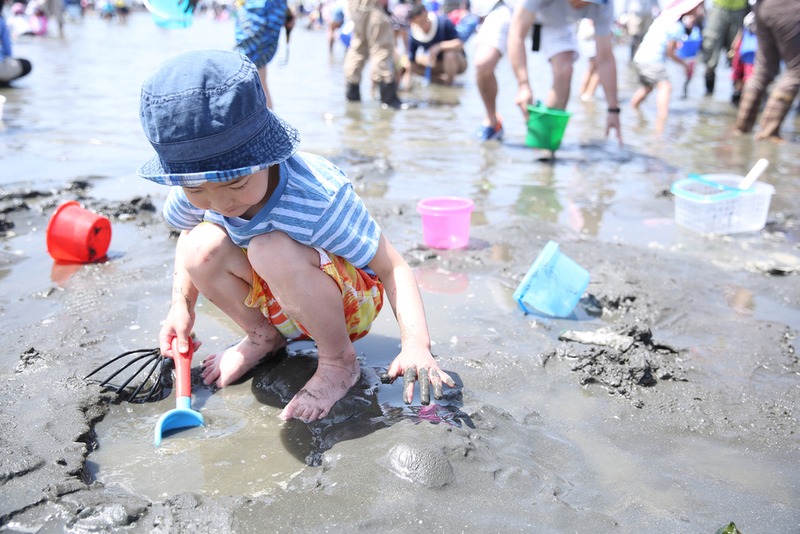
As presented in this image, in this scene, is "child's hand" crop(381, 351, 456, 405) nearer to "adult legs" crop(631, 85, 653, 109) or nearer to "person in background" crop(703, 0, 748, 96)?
"adult legs" crop(631, 85, 653, 109)

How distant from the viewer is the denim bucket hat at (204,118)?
1.32 meters

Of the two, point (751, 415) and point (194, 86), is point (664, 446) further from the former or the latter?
point (194, 86)

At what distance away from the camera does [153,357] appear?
1.95m

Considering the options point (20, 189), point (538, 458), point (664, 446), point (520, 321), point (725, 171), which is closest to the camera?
point (538, 458)

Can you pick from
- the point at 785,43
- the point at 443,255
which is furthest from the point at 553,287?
the point at 785,43

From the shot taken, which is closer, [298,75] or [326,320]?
[326,320]

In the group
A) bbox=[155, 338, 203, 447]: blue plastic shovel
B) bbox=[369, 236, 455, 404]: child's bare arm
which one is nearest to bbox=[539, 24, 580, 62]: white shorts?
Result: bbox=[369, 236, 455, 404]: child's bare arm

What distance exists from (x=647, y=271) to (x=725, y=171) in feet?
8.36

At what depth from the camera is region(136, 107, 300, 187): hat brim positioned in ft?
4.49

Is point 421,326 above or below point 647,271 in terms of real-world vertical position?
above

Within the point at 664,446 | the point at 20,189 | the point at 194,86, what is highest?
the point at 194,86

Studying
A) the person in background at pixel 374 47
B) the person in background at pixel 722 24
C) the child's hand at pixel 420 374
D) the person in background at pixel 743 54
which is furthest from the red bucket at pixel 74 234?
the person in background at pixel 722 24

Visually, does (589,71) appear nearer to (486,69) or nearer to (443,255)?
(486,69)

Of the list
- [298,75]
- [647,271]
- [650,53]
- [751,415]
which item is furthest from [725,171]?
[298,75]
